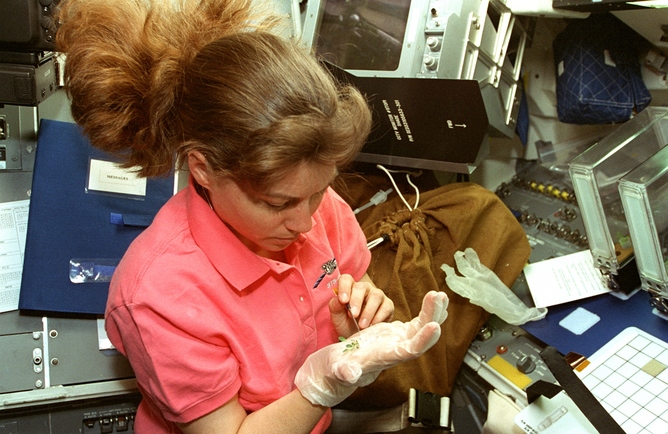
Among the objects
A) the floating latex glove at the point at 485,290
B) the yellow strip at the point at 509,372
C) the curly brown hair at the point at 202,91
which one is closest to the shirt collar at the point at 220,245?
the curly brown hair at the point at 202,91

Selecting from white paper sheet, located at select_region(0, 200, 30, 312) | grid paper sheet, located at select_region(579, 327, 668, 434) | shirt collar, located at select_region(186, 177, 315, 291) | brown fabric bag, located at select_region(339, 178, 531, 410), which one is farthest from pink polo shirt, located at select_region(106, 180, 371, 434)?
grid paper sheet, located at select_region(579, 327, 668, 434)

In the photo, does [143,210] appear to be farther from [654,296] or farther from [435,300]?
[654,296]

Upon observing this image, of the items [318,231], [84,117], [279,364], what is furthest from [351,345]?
[84,117]

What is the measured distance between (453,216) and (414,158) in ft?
0.88

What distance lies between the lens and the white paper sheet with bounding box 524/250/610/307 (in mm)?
1828

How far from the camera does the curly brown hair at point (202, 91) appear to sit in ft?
3.51

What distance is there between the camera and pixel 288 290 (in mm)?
1383

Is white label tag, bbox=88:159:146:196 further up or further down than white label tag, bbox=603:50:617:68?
further down

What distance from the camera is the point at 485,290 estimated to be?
1.80m

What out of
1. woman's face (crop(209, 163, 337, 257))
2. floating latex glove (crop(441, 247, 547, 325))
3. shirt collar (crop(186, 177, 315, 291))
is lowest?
floating latex glove (crop(441, 247, 547, 325))

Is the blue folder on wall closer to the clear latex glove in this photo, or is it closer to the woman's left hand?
the woman's left hand

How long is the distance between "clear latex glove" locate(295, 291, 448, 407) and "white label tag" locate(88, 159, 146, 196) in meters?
0.93

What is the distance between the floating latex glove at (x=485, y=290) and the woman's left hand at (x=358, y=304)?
44 centimetres

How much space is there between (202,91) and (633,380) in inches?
49.8
